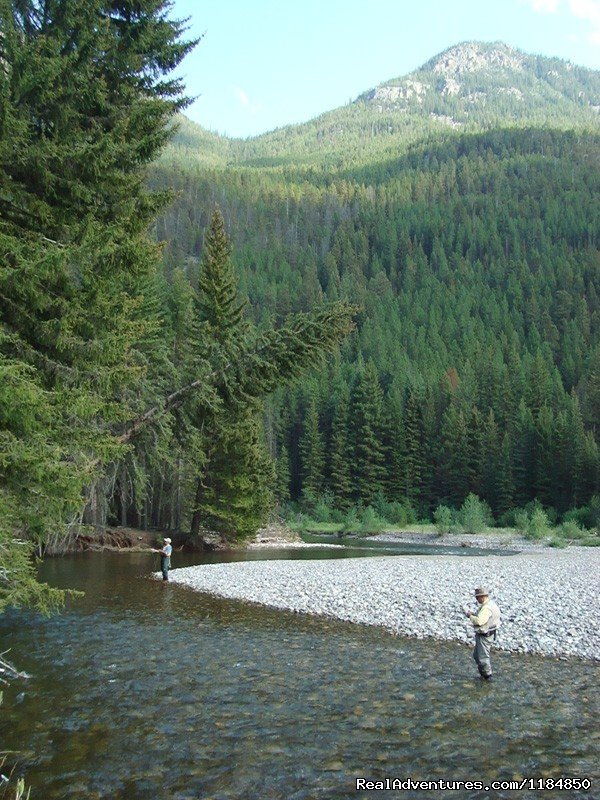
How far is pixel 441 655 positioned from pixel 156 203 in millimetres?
10195

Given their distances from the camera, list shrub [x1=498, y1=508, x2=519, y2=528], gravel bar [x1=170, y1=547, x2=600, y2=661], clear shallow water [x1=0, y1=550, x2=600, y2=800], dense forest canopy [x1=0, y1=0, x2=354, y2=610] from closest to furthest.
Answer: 1. clear shallow water [x1=0, y1=550, x2=600, y2=800]
2. dense forest canopy [x1=0, y1=0, x2=354, y2=610]
3. gravel bar [x1=170, y1=547, x2=600, y2=661]
4. shrub [x1=498, y1=508, x2=519, y2=528]

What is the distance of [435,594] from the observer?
732 inches

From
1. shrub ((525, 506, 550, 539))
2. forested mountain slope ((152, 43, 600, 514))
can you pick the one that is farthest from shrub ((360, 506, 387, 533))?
shrub ((525, 506, 550, 539))

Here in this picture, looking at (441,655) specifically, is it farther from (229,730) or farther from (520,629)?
(229,730)

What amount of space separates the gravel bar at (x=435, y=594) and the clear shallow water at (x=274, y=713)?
4.39 ft

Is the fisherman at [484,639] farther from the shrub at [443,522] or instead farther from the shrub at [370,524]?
the shrub at [370,524]

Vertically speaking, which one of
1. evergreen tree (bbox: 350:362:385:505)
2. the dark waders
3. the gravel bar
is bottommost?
the gravel bar

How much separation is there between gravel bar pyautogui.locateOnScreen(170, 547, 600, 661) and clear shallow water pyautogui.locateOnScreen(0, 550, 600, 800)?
134cm

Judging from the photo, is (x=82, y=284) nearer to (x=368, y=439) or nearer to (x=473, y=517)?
(x=473, y=517)

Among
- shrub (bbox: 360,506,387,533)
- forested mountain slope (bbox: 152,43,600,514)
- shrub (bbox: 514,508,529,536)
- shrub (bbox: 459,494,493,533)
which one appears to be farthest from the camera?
forested mountain slope (bbox: 152,43,600,514)

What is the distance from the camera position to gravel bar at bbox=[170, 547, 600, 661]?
47.5 ft

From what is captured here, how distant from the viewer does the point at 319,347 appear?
11.0 meters

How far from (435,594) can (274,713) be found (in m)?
10.1

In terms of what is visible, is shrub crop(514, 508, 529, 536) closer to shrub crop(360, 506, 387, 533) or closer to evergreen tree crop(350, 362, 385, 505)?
shrub crop(360, 506, 387, 533)
